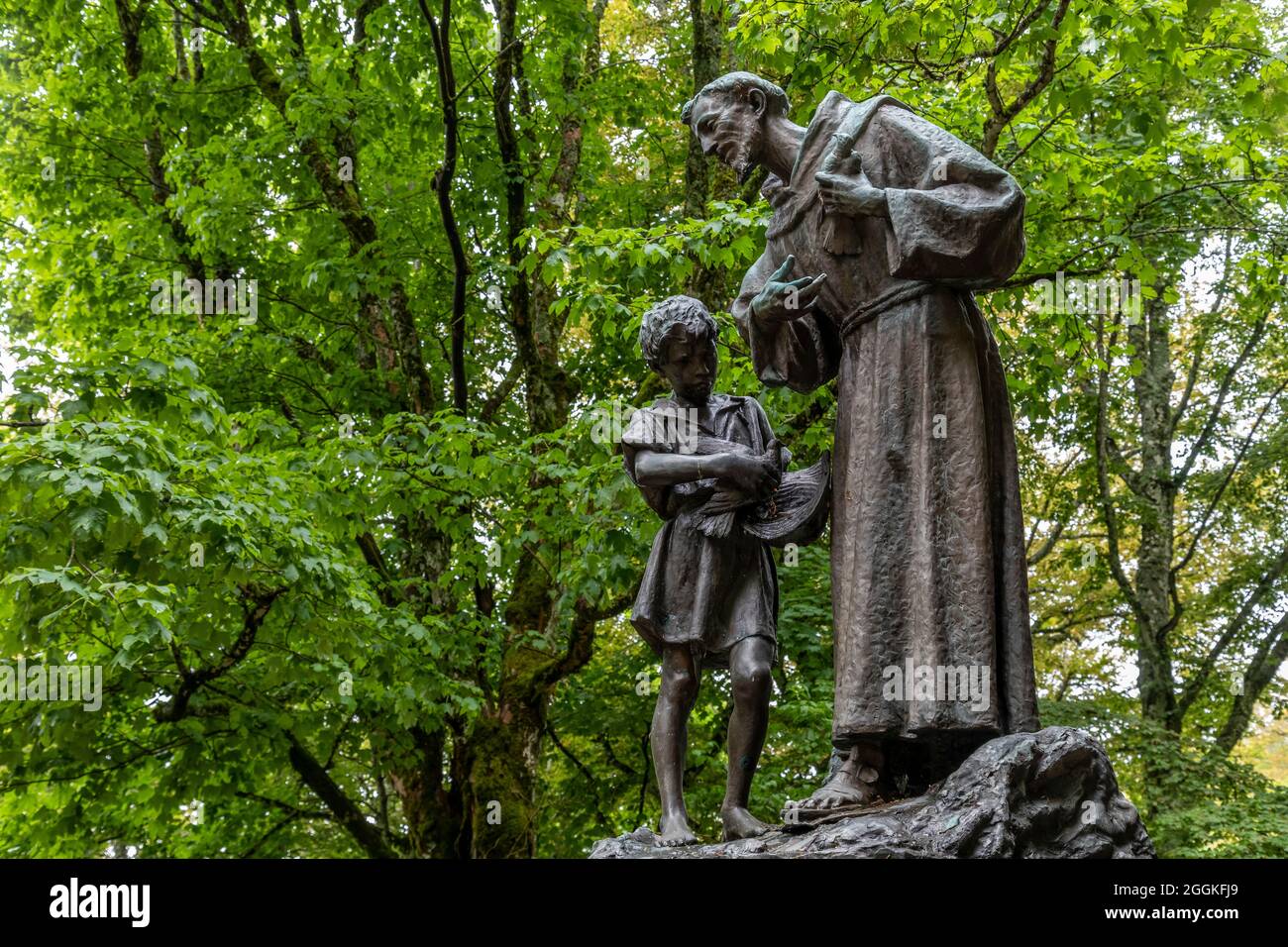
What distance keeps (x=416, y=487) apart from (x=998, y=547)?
8.02 meters

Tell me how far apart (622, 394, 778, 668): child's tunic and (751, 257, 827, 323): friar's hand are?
0.56m

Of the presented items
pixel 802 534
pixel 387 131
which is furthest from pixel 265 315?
pixel 802 534

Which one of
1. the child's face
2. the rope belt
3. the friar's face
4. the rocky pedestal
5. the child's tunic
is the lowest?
the rocky pedestal

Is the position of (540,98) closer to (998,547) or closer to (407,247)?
(407,247)

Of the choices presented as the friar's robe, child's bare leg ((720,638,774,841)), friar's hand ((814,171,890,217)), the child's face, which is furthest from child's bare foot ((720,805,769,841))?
friar's hand ((814,171,890,217))

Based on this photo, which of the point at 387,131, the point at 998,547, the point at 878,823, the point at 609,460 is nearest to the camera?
the point at 878,823

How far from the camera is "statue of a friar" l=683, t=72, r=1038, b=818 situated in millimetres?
4746

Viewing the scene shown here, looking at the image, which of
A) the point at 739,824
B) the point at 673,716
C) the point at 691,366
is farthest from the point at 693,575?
the point at 739,824

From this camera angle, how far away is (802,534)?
17.4 ft

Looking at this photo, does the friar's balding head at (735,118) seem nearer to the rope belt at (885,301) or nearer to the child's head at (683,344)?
the child's head at (683,344)

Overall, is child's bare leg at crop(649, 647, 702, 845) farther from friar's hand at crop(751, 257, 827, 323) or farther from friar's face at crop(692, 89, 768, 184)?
friar's face at crop(692, 89, 768, 184)

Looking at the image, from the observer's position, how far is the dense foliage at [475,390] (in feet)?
33.1

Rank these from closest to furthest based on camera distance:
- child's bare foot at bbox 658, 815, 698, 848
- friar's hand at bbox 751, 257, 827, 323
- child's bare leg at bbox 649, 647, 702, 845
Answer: child's bare foot at bbox 658, 815, 698, 848, friar's hand at bbox 751, 257, 827, 323, child's bare leg at bbox 649, 647, 702, 845

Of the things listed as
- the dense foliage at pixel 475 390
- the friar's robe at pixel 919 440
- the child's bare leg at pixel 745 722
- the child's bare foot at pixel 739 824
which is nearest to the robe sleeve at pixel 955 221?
the friar's robe at pixel 919 440
